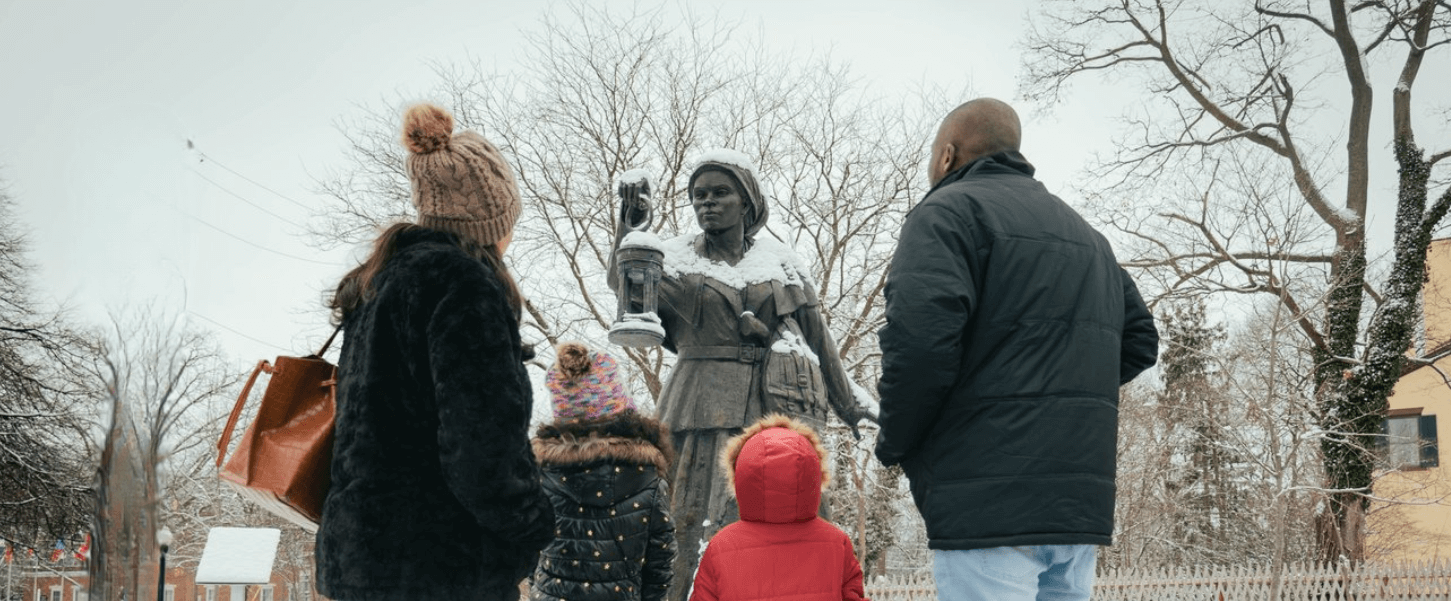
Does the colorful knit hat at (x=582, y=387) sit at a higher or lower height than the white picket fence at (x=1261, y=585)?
higher

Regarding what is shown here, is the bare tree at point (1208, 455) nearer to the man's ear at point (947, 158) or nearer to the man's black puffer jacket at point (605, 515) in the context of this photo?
the man's black puffer jacket at point (605, 515)

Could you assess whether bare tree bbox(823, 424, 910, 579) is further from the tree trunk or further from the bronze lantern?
the tree trunk

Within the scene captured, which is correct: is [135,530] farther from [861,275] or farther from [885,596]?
[861,275]

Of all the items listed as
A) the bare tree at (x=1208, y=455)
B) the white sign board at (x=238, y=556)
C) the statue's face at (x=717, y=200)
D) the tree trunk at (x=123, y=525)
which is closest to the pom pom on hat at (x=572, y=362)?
the statue's face at (x=717, y=200)

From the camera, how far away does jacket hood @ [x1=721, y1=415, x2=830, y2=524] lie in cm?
331

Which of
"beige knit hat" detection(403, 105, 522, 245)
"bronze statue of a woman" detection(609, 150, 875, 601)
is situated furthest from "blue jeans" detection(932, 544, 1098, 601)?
"bronze statue of a woman" detection(609, 150, 875, 601)

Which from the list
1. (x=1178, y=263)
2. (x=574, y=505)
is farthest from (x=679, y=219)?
(x=574, y=505)

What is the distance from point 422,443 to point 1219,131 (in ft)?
72.0

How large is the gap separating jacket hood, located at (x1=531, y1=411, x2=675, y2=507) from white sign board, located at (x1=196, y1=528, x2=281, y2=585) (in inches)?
306

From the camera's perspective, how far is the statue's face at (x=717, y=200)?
5281mm

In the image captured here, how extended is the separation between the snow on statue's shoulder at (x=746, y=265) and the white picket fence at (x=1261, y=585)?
36.6 feet

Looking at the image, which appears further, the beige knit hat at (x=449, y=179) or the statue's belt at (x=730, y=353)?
the statue's belt at (x=730, y=353)

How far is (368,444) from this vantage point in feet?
8.71

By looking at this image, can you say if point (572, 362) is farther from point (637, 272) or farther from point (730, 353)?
point (730, 353)
